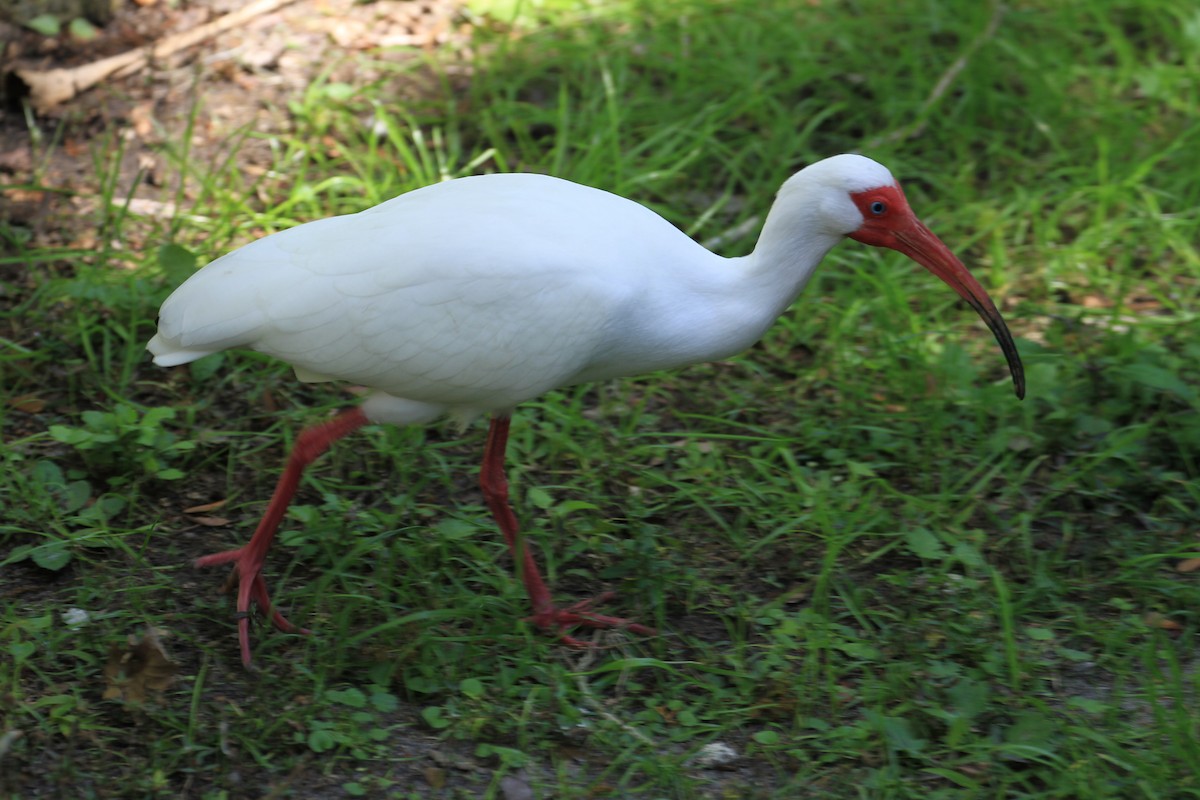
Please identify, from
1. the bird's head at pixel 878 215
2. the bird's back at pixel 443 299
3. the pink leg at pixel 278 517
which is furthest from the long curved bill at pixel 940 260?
the pink leg at pixel 278 517

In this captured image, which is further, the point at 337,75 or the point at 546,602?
the point at 337,75

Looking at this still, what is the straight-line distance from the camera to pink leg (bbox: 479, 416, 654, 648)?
3611 millimetres

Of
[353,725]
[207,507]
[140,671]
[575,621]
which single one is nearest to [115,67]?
[207,507]

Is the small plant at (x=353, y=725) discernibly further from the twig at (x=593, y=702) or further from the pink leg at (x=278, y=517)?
the twig at (x=593, y=702)

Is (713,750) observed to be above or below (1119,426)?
below

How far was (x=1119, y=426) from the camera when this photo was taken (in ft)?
14.4

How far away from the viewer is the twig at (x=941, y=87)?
5625 mm

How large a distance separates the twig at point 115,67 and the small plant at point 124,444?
2119mm

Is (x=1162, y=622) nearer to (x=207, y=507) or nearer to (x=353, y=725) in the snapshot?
(x=353, y=725)

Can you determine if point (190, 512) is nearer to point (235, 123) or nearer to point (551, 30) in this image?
point (235, 123)

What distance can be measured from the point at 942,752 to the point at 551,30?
401 centimetres

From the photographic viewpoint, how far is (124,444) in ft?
12.9

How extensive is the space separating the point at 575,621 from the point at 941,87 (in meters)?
3.35

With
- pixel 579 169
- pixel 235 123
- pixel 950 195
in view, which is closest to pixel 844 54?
pixel 950 195
